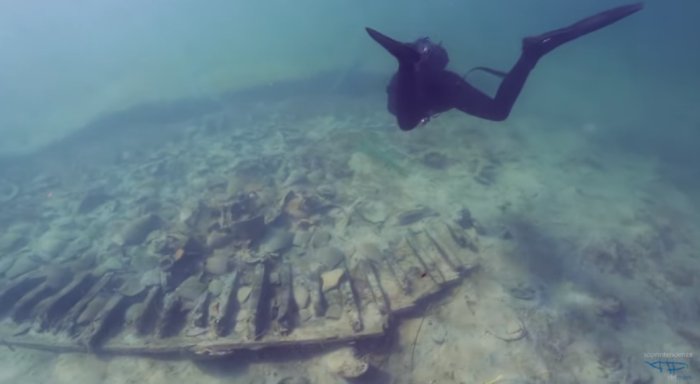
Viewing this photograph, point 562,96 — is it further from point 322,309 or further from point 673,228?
point 322,309

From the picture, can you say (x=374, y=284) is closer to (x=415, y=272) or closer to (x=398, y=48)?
(x=415, y=272)

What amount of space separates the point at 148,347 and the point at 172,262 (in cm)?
249

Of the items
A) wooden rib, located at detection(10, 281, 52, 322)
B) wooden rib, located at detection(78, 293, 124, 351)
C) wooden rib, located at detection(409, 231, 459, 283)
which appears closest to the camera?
wooden rib, located at detection(78, 293, 124, 351)

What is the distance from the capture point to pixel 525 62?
604cm

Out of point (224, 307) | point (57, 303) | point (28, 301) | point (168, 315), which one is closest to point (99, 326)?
point (168, 315)

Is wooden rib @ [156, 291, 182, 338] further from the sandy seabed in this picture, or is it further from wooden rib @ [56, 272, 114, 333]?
wooden rib @ [56, 272, 114, 333]

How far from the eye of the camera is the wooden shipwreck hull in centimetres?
748

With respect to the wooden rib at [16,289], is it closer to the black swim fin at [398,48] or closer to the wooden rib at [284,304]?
the wooden rib at [284,304]

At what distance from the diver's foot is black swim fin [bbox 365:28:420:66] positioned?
210 centimetres

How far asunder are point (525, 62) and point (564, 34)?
0.63m

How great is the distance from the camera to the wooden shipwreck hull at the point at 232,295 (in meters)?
7.48

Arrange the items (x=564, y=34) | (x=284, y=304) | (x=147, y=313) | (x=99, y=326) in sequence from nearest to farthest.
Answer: (x=564, y=34) → (x=284, y=304) → (x=99, y=326) → (x=147, y=313)

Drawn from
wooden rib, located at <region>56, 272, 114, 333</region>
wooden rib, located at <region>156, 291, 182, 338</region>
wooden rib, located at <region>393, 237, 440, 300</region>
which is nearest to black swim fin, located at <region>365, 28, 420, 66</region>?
wooden rib, located at <region>393, 237, 440, 300</region>

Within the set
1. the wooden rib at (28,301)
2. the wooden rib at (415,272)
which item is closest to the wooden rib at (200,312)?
the wooden rib at (415,272)
